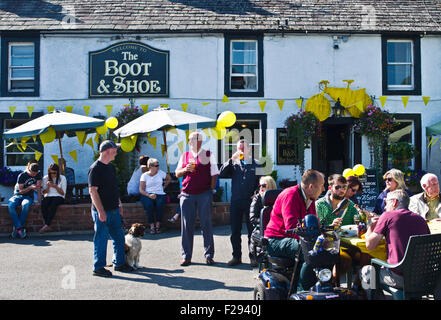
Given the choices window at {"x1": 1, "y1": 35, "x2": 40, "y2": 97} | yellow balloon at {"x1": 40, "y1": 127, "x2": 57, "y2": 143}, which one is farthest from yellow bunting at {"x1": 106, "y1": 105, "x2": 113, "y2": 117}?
yellow balloon at {"x1": 40, "y1": 127, "x2": 57, "y2": 143}

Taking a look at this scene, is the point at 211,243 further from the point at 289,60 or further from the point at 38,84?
the point at 38,84

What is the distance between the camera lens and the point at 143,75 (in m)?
13.5

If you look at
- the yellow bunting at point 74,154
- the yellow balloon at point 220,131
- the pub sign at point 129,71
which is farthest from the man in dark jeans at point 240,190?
the yellow bunting at point 74,154

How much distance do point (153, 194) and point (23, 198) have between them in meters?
2.91

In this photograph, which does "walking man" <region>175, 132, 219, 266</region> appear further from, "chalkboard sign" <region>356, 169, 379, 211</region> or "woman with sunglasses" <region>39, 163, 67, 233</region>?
"chalkboard sign" <region>356, 169, 379, 211</region>

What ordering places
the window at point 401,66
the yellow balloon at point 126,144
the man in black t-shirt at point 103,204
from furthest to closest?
the window at point 401,66, the yellow balloon at point 126,144, the man in black t-shirt at point 103,204

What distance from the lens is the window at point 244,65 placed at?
44.5 feet

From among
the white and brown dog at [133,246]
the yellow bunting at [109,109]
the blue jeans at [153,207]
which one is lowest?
the white and brown dog at [133,246]

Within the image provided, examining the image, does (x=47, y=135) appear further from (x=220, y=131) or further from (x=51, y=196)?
(x=220, y=131)

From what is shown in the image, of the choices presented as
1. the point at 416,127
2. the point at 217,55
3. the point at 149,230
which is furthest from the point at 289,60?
the point at 149,230

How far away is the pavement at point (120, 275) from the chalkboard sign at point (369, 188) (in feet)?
12.6

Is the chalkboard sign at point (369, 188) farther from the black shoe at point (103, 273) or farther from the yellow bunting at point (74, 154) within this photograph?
the yellow bunting at point (74, 154)

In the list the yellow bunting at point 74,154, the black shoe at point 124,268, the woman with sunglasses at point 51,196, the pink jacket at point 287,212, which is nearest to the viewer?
the pink jacket at point 287,212

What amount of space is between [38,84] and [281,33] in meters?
7.58
